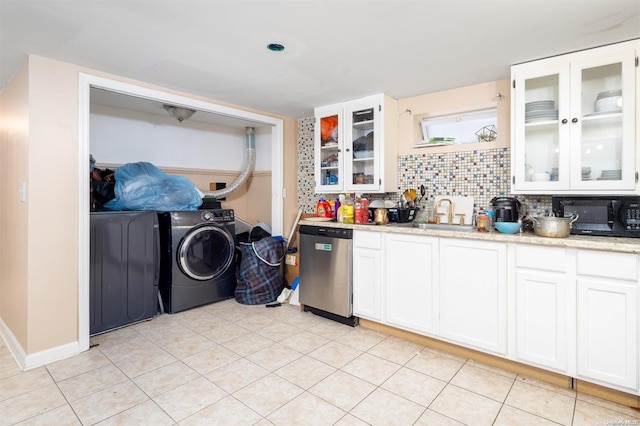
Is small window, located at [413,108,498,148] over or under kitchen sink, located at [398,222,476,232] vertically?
over

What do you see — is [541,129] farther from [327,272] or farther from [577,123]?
[327,272]

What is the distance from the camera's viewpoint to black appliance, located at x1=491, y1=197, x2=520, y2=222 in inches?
96.0

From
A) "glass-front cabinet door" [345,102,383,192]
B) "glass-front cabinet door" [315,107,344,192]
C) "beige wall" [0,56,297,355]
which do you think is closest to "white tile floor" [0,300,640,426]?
"beige wall" [0,56,297,355]

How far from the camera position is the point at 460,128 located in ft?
10.1

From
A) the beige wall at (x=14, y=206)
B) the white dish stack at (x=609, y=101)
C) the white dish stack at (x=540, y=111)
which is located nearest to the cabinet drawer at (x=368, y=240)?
the white dish stack at (x=540, y=111)

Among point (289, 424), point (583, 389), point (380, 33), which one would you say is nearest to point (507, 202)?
point (583, 389)

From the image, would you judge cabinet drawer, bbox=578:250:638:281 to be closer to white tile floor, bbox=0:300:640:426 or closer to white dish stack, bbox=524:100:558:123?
white tile floor, bbox=0:300:640:426

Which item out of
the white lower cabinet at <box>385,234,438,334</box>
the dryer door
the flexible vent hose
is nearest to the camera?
the white lower cabinet at <box>385,234,438,334</box>

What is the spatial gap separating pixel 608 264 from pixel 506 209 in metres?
0.70

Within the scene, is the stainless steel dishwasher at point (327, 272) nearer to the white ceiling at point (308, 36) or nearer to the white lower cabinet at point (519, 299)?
the white lower cabinet at point (519, 299)

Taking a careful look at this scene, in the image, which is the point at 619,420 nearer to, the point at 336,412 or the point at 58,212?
the point at 336,412

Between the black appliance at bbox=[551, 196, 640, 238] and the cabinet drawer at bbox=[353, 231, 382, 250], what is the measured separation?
1266 millimetres

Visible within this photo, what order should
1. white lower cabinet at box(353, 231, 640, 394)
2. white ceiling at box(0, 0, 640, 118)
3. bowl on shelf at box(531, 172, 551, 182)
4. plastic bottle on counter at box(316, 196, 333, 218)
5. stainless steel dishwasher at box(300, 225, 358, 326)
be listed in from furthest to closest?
1. plastic bottle on counter at box(316, 196, 333, 218)
2. stainless steel dishwasher at box(300, 225, 358, 326)
3. bowl on shelf at box(531, 172, 551, 182)
4. white lower cabinet at box(353, 231, 640, 394)
5. white ceiling at box(0, 0, 640, 118)

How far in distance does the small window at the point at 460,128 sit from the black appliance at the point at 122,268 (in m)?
Result: 2.65
